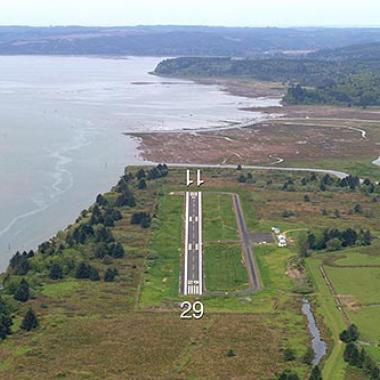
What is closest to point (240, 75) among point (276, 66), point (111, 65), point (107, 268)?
point (276, 66)

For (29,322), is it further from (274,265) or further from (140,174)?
(140,174)

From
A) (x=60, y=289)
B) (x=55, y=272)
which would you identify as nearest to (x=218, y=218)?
(x=55, y=272)

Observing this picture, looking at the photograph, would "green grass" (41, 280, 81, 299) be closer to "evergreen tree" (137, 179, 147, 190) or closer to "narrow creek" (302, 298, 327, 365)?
"narrow creek" (302, 298, 327, 365)

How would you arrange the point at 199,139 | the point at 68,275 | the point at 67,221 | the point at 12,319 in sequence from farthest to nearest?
the point at 199,139, the point at 67,221, the point at 68,275, the point at 12,319

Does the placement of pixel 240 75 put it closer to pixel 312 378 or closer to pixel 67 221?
pixel 67 221

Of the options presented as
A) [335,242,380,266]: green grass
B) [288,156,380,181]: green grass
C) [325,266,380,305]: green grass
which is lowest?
[288,156,380,181]: green grass

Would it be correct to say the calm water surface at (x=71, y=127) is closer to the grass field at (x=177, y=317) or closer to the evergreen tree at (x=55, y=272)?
the evergreen tree at (x=55, y=272)

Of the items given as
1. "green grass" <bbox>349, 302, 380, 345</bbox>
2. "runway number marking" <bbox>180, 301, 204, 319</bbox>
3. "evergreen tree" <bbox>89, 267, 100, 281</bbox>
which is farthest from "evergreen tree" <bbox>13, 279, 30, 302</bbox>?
"green grass" <bbox>349, 302, 380, 345</bbox>
